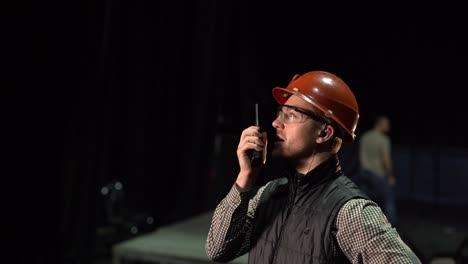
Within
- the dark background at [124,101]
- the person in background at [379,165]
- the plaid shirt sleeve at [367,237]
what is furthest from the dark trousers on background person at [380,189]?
the plaid shirt sleeve at [367,237]

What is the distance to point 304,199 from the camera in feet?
7.13

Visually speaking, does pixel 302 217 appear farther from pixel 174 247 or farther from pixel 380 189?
pixel 380 189

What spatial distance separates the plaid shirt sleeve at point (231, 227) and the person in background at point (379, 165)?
6.30 metres

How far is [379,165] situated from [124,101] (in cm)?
410

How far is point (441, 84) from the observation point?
15.4m

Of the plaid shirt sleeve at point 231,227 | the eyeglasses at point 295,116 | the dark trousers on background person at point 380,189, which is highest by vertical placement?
the eyeglasses at point 295,116

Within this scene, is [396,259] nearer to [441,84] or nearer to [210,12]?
[210,12]

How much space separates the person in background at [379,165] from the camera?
327 inches

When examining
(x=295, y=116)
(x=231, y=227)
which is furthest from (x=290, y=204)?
(x=295, y=116)

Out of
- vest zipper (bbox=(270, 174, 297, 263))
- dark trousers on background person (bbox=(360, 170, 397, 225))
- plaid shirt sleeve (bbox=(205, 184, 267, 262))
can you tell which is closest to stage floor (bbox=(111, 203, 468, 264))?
plaid shirt sleeve (bbox=(205, 184, 267, 262))

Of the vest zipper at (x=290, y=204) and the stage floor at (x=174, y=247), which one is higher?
the vest zipper at (x=290, y=204)

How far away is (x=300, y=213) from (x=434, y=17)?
45.2ft

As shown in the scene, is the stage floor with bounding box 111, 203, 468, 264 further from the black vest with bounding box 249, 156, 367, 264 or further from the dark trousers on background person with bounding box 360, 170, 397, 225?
the dark trousers on background person with bounding box 360, 170, 397, 225

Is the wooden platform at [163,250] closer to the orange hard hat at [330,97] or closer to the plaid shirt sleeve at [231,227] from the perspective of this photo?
the plaid shirt sleeve at [231,227]
